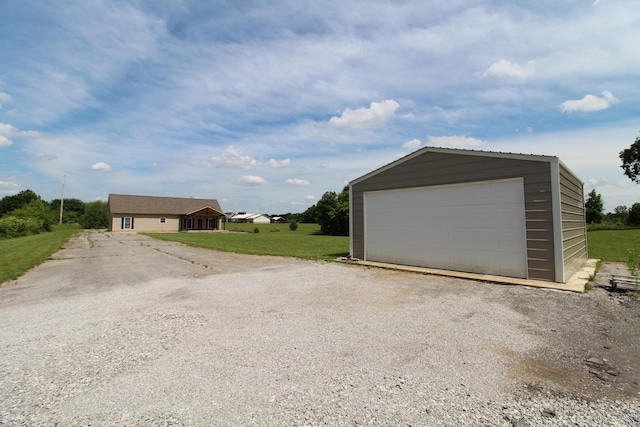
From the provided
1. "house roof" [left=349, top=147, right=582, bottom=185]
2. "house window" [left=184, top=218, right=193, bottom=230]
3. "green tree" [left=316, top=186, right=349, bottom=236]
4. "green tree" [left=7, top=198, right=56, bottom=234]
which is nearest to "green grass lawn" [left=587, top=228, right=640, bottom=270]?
"house roof" [left=349, top=147, right=582, bottom=185]

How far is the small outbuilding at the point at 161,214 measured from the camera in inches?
1463

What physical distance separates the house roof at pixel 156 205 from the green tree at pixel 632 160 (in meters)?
47.6

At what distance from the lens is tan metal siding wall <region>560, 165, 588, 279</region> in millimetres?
8062

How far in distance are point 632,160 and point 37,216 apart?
6595 centimetres

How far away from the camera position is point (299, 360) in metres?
3.51

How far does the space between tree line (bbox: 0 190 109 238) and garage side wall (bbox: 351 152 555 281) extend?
104ft

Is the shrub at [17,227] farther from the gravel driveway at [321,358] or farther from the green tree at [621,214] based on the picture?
the green tree at [621,214]

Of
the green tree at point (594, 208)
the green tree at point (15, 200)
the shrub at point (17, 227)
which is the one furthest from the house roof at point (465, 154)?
the green tree at point (15, 200)

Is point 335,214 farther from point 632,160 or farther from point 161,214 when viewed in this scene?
point 632,160

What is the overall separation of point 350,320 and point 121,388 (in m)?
2.98

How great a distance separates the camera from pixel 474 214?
28.4ft

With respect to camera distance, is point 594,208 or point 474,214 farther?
point 594,208

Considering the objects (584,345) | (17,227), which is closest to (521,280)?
(584,345)

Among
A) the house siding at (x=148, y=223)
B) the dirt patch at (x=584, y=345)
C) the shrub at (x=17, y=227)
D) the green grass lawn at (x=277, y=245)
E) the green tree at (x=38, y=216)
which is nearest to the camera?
the dirt patch at (x=584, y=345)
